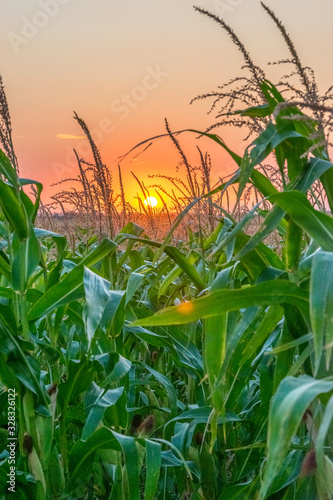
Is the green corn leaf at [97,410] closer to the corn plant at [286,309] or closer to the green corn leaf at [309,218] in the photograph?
the corn plant at [286,309]

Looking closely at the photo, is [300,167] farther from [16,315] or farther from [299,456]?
[16,315]

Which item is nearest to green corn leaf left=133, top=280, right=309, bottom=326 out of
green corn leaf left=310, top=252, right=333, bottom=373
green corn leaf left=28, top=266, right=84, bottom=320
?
green corn leaf left=310, top=252, right=333, bottom=373

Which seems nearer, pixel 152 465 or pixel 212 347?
pixel 212 347

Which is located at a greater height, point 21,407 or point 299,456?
point 21,407

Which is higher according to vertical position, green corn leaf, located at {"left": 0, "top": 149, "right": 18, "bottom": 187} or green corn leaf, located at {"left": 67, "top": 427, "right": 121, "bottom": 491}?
green corn leaf, located at {"left": 0, "top": 149, "right": 18, "bottom": 187}

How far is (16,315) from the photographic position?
157cm

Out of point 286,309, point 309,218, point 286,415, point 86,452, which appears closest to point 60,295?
point 86,452

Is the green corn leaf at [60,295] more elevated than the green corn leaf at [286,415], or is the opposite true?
the green corn leaf at [60,295]

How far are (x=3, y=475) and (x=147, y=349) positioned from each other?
903 millimetres

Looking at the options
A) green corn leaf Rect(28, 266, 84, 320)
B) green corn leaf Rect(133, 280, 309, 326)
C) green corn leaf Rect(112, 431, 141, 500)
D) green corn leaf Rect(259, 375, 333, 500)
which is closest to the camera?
green corn leaf Rect(259, 375, 333, 500)

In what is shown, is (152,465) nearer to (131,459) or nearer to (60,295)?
(131,459)

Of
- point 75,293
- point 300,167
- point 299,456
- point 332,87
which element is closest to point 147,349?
point 75,293

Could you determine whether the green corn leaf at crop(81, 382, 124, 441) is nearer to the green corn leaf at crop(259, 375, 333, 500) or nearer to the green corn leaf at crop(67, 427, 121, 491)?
the green corn leaf at crop(67, 427, 121, 491)

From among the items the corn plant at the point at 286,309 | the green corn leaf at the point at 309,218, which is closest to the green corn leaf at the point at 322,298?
the corn plant at the point at 286,309
